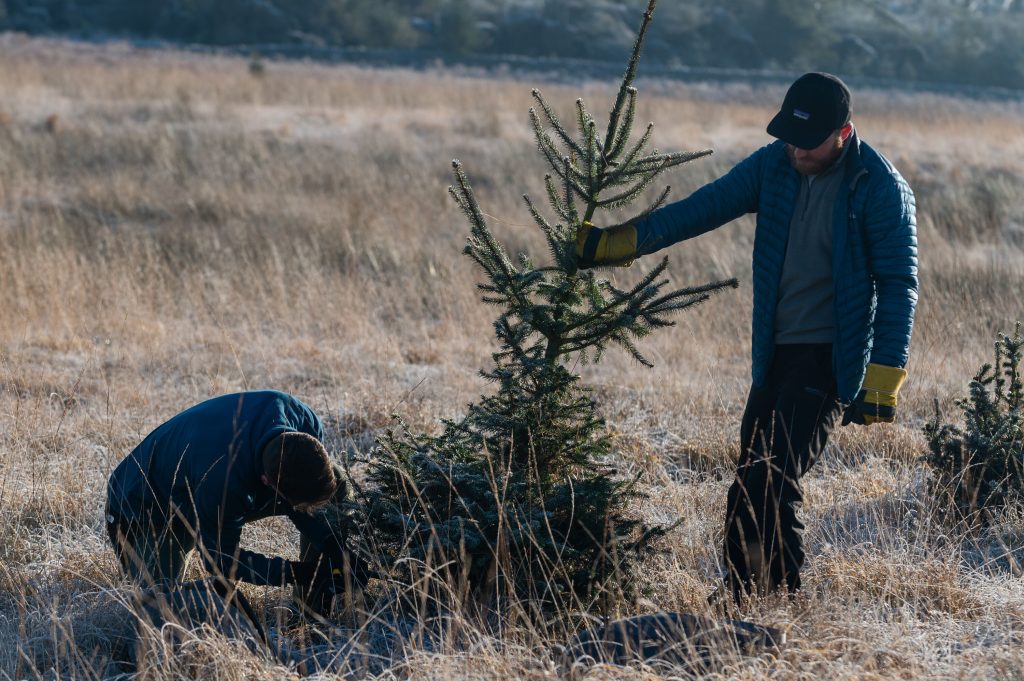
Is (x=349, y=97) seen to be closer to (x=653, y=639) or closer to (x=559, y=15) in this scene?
(x=653, y=639)

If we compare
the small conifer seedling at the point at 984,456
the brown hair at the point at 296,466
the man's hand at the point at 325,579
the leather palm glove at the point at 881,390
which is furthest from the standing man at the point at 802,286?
the man's hand at the point at 325,579

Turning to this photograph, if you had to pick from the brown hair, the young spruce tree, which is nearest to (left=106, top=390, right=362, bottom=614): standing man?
the brown hair

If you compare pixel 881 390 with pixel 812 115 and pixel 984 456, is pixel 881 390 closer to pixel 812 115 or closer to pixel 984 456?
pixel 812 115

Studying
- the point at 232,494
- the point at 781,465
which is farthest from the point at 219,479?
the point at 781,465

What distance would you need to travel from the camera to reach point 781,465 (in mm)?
3812

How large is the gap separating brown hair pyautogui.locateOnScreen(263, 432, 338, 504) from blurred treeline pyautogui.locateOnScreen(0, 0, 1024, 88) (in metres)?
38.9

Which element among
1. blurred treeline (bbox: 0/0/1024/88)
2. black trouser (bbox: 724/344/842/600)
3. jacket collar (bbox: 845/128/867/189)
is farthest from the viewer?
blurred treeline (bbox: 0/0/1024/88)

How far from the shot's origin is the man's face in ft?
11.9

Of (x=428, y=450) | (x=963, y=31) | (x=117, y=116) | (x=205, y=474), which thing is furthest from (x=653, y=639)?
(x=963, y=31)

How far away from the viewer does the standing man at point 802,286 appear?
11.9 feet

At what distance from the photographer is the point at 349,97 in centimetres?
2077

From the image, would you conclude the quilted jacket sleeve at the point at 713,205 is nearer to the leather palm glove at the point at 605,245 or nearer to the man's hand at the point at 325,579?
the leather palm glove at the point at 605,245

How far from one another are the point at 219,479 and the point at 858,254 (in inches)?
86.8

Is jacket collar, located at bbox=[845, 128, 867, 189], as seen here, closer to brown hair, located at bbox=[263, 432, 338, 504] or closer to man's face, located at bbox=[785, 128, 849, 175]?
man's face, located at bbox=[785, 128, 849, 175]
